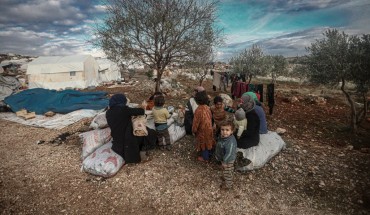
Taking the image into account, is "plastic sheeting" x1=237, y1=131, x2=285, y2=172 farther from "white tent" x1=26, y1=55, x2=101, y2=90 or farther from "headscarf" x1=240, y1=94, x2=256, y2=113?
"white tent" x1=26, y1=55, x2=101, y2=90

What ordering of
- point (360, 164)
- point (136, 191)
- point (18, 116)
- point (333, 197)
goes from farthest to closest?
point (18, 116)
point (360, 164)
point (136, 191)
point (333, 197)

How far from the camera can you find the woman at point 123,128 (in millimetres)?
4656

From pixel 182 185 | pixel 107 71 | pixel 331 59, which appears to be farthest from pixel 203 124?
pixel 107 71

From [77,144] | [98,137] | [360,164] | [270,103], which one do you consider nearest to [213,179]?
[98,137]

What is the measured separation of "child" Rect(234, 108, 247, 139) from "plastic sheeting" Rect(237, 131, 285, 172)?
43 centimetres

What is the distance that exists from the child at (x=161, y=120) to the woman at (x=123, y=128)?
1.79ft

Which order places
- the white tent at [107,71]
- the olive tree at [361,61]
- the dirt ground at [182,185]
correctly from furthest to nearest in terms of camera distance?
the white tent at [107,71]
the olive tree at [361,61]
the dirt ground at [182,185]

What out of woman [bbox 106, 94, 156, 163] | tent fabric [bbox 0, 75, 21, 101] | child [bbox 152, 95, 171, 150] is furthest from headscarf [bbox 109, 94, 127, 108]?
tent fabric [bbox 0, 75, 21, 101]

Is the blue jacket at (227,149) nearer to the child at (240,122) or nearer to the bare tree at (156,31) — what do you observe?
the child at (240,122)

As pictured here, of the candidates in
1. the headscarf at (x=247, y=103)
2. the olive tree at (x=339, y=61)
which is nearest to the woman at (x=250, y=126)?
the headscarf at (x=247, y=103)

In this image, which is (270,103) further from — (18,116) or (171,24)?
(18,116)

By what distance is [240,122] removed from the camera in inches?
188

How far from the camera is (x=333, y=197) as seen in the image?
3973 millimetres

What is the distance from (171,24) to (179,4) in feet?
3.34
